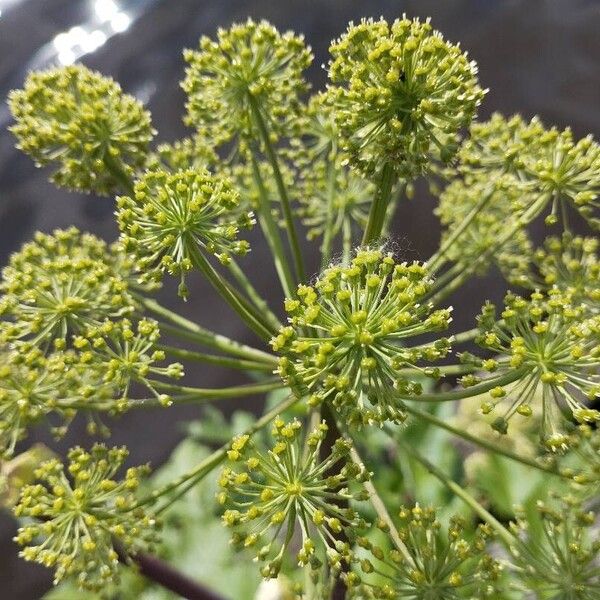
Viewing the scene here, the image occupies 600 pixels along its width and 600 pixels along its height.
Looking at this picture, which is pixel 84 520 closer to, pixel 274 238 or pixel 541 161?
pixel 274 238

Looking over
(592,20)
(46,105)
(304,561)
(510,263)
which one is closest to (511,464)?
(510,263)

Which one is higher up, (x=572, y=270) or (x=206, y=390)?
(x=572, y=270)

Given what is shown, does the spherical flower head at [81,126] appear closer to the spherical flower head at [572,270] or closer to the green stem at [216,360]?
the green stem at [216,360]

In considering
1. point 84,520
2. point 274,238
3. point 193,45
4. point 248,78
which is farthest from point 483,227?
point 193,45

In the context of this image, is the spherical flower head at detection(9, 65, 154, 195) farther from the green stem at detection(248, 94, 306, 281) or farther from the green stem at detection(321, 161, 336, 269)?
the green stem at detection(321, 161, 336, 269)

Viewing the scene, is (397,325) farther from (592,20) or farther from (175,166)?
(592,20)

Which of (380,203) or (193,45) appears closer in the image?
(380,203)

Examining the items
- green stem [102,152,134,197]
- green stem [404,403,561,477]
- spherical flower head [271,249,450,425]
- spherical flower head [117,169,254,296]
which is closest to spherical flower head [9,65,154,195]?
green stem [102,152,134,197]
